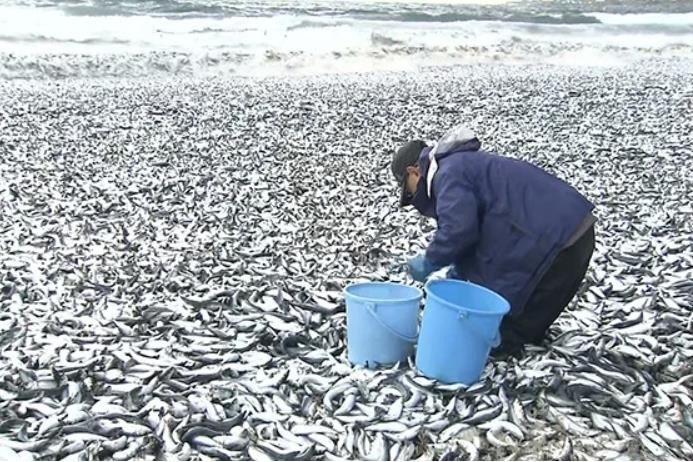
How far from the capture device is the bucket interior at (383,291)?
11.8 ft

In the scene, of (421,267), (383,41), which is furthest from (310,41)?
(421,267)

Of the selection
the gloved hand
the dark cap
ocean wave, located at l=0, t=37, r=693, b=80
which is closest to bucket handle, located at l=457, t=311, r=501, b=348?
the gloved hand

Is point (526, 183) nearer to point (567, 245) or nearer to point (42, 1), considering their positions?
point (567, 245)

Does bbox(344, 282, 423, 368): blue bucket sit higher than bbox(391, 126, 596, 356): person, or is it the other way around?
bbox(391, 126, 596, 356): person

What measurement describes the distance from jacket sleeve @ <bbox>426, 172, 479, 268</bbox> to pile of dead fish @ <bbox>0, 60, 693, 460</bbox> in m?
0.66

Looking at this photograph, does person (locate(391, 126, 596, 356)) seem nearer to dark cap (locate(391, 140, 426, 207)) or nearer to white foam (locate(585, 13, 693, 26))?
dark cap (locate(391, 140, 426, 207))

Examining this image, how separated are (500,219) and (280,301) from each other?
65.9 inches

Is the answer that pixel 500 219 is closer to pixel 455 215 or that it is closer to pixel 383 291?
pixel 455 215

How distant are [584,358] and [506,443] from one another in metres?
0.87

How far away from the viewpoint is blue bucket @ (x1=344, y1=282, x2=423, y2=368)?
342 cm

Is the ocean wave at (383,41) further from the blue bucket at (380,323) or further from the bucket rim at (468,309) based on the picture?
the bucket rim at (468,309)

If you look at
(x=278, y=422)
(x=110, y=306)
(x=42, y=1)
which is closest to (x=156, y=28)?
(x=42, y=1)

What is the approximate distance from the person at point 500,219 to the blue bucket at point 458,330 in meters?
0.11

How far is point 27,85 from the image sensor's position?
623 inches
